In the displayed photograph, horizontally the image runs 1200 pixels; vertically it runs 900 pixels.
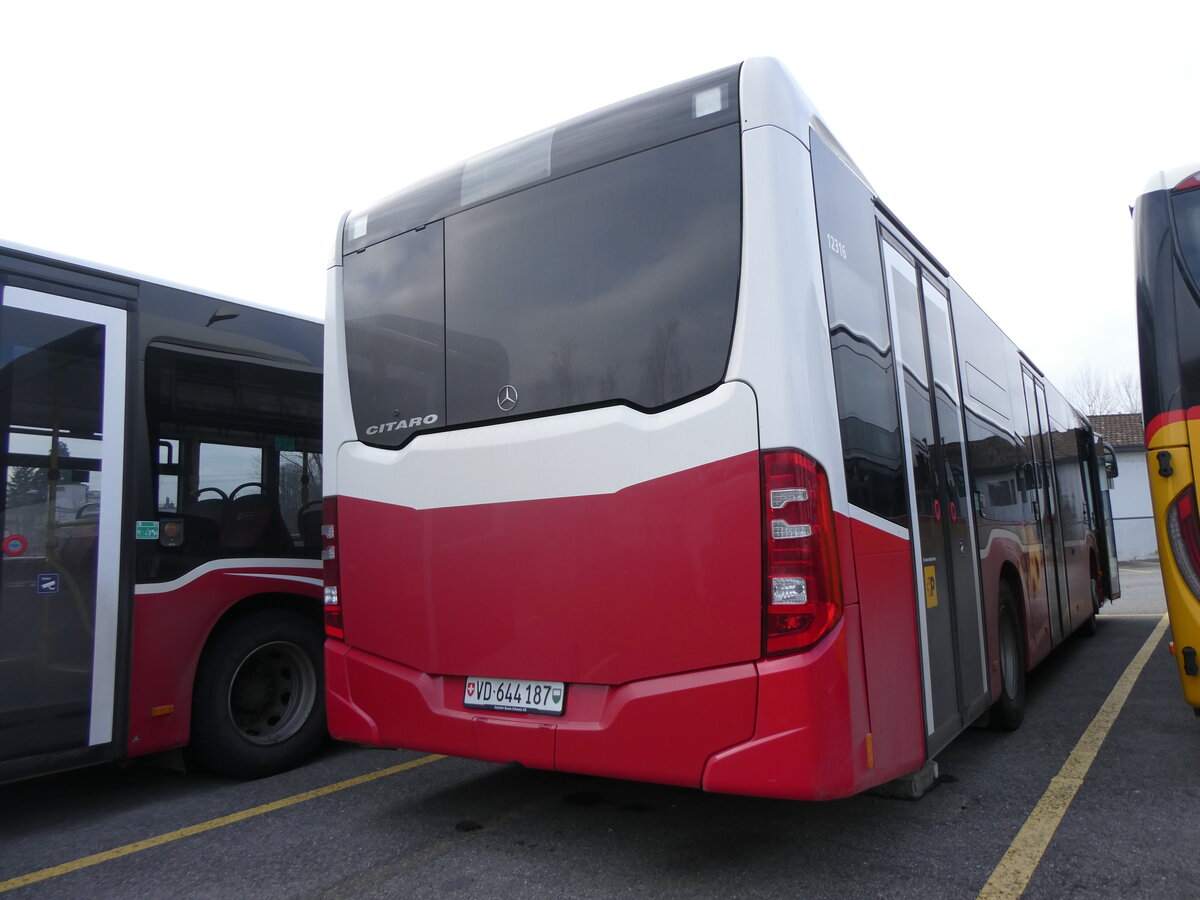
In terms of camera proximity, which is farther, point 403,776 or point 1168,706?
point 1168,706

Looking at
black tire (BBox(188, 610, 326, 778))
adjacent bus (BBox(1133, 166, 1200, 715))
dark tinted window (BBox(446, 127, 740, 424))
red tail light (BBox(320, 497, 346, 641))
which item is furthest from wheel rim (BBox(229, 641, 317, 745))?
adjacent bus (BBox(1133, 166, 1200, 715))

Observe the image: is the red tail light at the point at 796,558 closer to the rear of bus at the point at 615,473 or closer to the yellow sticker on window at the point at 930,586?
the rear of bus at the point at 615,473

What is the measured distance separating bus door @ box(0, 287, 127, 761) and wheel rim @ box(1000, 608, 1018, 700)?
5.29 meters

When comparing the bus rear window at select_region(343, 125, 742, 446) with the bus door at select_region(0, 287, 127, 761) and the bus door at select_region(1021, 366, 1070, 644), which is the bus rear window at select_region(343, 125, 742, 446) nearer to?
the bus door at select_region(0, 287, 127, 761)

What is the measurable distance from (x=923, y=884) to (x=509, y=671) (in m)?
1.81

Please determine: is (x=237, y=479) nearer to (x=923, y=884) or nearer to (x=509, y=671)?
(x=509, y=671)

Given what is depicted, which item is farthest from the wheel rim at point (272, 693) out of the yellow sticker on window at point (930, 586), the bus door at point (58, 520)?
the yellow sticker on window at point (930, 586)

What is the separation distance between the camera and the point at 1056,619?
25.6ft

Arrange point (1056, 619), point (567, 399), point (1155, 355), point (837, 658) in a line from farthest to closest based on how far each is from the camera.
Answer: point (1056, 619)
point (1155, 355)
point (567, 399)
point (837, 658)

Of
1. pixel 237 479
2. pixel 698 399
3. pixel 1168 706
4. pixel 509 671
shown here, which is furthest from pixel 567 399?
pixel 1168 706

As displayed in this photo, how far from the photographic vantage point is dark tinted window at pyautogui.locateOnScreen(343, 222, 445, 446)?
416 centimetres

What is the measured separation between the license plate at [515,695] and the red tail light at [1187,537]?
3.32 m

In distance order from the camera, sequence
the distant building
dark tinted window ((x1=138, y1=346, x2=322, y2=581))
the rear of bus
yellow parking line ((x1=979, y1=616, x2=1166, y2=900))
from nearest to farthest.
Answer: the rear of bus
yellow parking line ((x1=979, y1=616, x2=1166, y2=900))
dark tinted window ((x1=138, y1=346, x2=322, y2=581))
the distant building

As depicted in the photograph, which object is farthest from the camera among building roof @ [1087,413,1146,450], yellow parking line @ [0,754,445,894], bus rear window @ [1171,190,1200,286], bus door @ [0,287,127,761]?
building roof @ [1087,413,1146,450]
